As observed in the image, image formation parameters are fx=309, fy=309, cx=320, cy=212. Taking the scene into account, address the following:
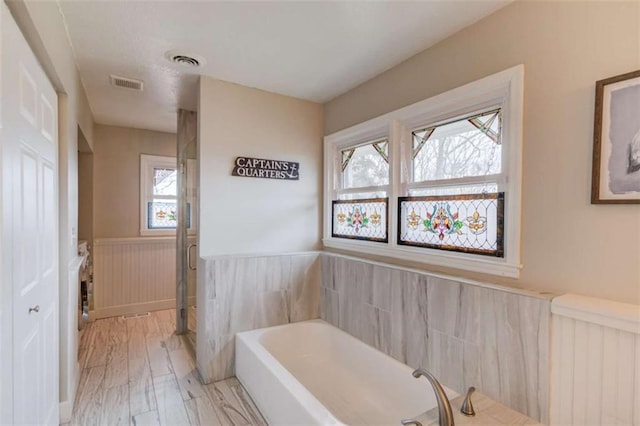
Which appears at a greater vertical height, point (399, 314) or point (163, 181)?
point (163, 181)

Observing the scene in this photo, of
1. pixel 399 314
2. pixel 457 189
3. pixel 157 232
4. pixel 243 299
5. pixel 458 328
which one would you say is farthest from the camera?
pixel 157 232

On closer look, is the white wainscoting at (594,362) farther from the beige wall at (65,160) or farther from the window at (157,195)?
the window at (157,195)

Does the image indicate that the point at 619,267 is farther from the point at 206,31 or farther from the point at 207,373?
the point at 207,373

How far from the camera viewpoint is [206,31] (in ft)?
6.30

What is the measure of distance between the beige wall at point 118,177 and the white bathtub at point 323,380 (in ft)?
8.78

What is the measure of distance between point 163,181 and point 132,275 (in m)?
1.33

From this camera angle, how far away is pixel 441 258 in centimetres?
201

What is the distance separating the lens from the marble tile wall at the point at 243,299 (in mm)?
2494

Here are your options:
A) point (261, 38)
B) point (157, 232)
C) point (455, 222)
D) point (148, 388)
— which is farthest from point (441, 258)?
point (157, 232)

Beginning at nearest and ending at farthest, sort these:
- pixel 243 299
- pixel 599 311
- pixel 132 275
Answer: pixel 599 311, pixel 243 299, pixel 132 275

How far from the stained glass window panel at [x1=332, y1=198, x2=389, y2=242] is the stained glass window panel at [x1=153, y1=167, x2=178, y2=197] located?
268cm

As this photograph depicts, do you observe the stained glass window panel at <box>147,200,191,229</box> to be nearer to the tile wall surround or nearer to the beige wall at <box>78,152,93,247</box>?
the beige wall at <box>78,152,93,247</box>

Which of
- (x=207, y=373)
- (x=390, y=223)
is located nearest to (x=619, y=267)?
(x=390, y=223)

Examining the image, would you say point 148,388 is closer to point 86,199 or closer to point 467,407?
point 467,407
